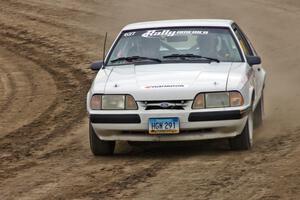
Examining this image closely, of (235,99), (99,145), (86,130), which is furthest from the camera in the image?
(86,130)

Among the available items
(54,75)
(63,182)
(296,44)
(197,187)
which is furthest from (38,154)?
(296,44)

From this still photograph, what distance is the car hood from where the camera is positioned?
8133mm

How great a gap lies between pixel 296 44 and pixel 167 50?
1029 centimetres

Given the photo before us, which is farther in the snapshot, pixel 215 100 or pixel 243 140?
pixel 243 140

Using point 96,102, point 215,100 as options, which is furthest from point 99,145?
point 215,100

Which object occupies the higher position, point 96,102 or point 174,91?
point 174,91

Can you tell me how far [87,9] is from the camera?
22.8 m

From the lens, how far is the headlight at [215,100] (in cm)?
813

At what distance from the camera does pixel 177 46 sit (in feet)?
31.0

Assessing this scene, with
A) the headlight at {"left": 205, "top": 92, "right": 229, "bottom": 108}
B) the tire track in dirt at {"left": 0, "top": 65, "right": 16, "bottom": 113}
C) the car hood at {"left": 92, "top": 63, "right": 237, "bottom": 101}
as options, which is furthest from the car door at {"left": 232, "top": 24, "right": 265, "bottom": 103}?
the tire track in dirt at {"left": 0, "top": 65, "right": 16, "bottom": 113}

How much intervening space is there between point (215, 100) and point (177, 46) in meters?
1.50

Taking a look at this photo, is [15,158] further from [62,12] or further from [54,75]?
[62,12]

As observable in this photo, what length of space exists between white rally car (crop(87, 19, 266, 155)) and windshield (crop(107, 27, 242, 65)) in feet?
0.05

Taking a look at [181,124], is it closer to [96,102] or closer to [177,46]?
[96,102]
